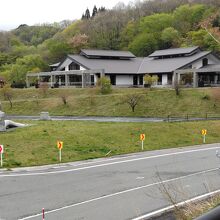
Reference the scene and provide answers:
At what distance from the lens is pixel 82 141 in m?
23.4

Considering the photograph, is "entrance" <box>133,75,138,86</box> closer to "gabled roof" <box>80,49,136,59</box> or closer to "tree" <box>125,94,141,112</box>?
"gabled roof" <box>80,49,136,59</box>

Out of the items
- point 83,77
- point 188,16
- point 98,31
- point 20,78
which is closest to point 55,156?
point 83,77

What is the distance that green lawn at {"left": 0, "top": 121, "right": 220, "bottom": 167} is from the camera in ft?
65.3

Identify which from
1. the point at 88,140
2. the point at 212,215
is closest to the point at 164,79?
the point at 88,140

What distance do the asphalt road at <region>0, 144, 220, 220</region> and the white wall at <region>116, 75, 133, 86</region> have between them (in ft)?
144

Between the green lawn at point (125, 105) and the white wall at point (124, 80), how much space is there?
11326mm

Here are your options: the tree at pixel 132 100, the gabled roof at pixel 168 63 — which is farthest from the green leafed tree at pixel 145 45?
the tree at pixel 132 100

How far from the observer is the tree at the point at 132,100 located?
44.4 m

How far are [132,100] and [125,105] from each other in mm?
1159

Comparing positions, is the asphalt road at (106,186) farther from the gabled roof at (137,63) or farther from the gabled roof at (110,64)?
the gabled roof at (110,64)

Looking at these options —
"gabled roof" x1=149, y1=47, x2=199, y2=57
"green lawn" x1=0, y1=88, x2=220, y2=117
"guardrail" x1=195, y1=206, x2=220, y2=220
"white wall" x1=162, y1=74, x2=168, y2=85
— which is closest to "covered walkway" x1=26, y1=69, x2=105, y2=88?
"green lawn" x1=0, y1=88, x2=220, y2=117

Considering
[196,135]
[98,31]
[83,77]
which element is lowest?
[196,135]

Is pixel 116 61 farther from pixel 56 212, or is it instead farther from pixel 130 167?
pixel 56 212

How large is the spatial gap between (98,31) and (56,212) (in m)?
94.0
